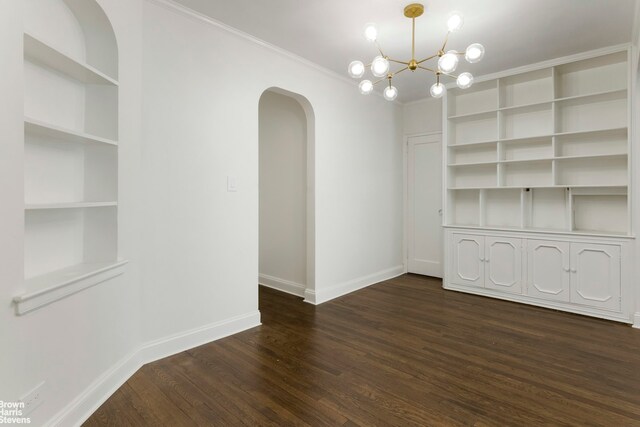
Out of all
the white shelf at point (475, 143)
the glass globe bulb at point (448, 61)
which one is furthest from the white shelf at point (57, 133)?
the white shelf at point (475, 143)

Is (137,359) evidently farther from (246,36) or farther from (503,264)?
(503,264)

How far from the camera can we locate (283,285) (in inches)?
172

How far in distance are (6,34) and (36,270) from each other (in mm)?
1165

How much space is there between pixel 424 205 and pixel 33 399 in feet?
15.8

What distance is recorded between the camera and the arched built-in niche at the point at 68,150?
173 cm

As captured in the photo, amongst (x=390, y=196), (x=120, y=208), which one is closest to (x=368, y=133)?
(x=390, y=196)

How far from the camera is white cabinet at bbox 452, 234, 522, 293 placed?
12.9 feet

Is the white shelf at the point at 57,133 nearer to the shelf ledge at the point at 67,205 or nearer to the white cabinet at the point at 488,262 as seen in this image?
the shelf ledge at the point at 67,205

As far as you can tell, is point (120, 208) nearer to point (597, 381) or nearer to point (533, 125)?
Answer: point (597, 381)

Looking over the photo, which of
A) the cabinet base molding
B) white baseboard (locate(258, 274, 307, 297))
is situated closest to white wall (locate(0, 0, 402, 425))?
white baseboard (locate(258, 274, 307, 297))

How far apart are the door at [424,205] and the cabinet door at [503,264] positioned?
0.93 meters

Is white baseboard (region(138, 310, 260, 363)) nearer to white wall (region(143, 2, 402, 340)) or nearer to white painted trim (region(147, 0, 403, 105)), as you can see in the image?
white wall (region(143, 2, 402, 340))

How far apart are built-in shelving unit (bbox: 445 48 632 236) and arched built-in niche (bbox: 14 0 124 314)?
156 inches

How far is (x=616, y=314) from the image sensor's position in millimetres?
3316
